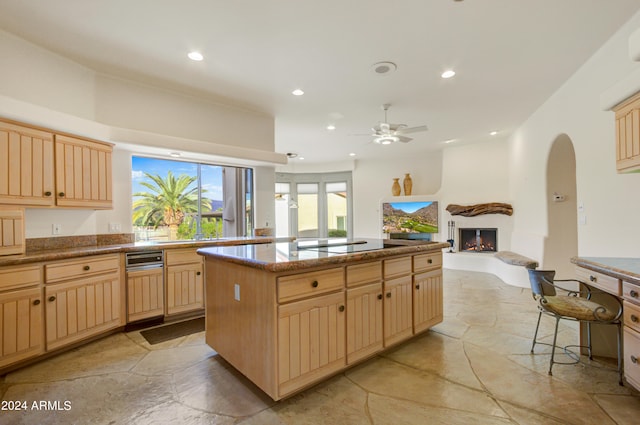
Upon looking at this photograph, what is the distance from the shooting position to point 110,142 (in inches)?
137

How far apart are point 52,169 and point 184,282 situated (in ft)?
6.04

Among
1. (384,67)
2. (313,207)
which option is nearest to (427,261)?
(384,67)

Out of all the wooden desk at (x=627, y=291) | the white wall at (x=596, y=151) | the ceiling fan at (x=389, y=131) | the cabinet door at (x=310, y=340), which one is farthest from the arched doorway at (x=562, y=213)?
the cabinet door at (x=310, y=340)

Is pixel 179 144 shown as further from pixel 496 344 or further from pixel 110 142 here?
pixel 496 344

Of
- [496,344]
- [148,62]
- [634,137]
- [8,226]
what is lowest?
[496,344]

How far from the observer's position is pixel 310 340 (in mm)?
2100

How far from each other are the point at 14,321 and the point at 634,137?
5.04 meters

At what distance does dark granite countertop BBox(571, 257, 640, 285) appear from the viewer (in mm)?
1875

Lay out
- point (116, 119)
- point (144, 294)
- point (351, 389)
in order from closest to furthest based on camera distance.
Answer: point (351, 389)
point (144, 294)
point (116, 119)

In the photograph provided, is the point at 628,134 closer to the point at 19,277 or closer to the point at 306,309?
the point at 306,309

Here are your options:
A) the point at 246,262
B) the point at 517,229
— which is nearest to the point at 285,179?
the point at 517,229

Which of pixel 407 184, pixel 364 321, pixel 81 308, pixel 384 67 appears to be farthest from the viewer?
pixel 407 184

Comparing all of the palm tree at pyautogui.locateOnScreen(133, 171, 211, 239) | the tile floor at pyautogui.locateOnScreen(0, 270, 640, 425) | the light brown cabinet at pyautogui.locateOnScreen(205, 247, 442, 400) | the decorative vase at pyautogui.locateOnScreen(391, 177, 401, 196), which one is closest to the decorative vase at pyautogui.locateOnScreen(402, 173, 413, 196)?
the decorative vase at pyautogui.locateOnScreen(391, 177, 401, 196)

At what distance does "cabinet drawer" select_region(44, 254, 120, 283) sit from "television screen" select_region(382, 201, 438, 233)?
6733 mm
